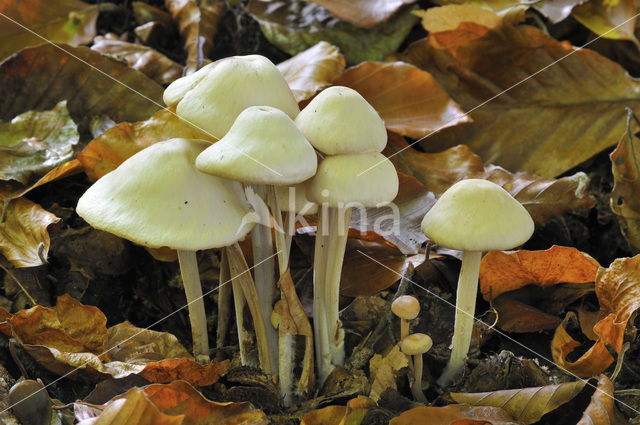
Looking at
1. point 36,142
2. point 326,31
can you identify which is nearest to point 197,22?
point 326,31

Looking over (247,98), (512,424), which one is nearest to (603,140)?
(512,424)

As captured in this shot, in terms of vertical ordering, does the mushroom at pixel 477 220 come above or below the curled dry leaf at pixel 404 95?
above

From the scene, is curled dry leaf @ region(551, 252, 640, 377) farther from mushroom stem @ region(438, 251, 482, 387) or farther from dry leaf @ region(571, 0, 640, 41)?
dry leaf @ region(571, 0, 640, 41)

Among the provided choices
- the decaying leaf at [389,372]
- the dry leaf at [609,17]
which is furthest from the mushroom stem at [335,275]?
the dry leaf at [609,17]

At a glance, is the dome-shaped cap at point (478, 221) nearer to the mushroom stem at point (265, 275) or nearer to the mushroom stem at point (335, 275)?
the mushroom stem at point (335, 275)

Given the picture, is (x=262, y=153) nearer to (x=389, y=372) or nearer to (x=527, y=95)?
(x=389, y=372)

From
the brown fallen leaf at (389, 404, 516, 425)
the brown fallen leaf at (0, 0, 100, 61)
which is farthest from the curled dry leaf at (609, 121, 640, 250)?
the brown fallen leaf at (0, 0, 100, 61)
